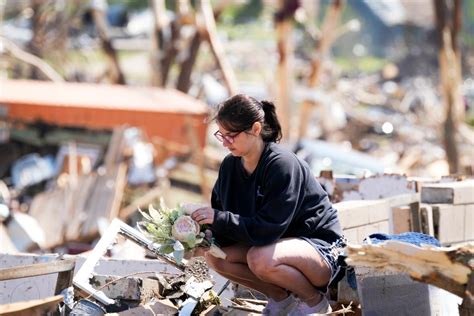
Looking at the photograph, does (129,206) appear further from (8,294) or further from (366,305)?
(366,305)

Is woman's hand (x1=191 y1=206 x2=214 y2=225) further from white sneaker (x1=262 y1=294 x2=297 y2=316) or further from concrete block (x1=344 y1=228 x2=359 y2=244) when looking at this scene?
concrete block (x1=344 y1=228 x2=359 y2=244)

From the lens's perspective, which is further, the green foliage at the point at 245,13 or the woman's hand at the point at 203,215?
the green foliage at the point at 245,13

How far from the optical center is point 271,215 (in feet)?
18.6

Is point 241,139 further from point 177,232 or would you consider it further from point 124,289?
point 124,289

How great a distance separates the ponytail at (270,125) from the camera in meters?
5.93

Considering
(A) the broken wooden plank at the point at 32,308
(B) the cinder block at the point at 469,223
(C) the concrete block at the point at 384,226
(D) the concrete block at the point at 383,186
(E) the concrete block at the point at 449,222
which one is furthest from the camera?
(D) the concrete block at the point at 383,186

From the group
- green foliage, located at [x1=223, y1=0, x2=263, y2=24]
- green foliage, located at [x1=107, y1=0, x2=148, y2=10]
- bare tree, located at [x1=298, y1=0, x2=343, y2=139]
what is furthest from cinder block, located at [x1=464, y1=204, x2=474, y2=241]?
green foliage, located at [x1=107, y1=0, x2=148, y2=10]

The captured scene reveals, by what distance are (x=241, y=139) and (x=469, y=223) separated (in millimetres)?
3000

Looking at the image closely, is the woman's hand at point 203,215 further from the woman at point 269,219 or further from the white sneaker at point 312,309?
the white sneaker at point 312,309

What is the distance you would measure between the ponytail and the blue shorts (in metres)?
0.58

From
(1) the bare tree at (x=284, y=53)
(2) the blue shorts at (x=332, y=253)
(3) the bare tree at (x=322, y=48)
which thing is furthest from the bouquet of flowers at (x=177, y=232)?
(3) the bare tree at (x=322, y=48)

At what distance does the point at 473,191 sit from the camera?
8.15 meters

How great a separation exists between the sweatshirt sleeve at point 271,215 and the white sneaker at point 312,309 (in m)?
0.42

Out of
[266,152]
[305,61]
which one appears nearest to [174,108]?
[266,152]
